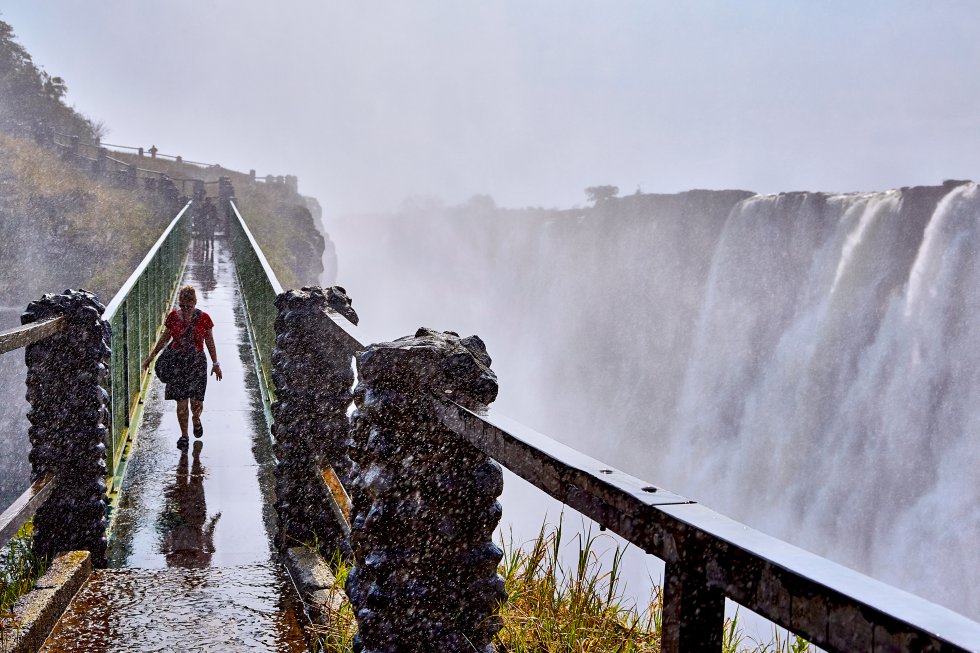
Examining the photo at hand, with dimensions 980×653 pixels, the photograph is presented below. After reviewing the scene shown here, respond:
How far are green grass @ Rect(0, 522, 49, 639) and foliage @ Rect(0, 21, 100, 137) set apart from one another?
45690mm

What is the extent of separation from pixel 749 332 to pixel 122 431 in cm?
5112

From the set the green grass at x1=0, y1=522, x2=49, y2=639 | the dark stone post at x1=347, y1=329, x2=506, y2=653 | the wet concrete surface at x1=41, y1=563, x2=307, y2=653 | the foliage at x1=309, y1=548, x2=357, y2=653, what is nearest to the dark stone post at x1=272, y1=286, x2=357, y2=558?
the wet concrete surface at x1=41, y1=563, x2=307, y2=653

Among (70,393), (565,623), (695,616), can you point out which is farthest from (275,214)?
(695,616)

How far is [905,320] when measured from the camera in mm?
38938

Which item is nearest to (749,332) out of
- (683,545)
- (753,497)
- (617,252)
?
(753,497)

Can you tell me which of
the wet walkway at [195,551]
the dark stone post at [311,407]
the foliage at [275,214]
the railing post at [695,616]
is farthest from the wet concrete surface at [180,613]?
the foliage at [275,214]

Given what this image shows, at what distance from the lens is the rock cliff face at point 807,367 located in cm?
3628

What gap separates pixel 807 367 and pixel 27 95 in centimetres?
4694

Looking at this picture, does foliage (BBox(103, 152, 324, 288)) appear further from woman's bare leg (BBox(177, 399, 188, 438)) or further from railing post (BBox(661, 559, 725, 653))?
railing post (BBox(661, 559, 725, 653))

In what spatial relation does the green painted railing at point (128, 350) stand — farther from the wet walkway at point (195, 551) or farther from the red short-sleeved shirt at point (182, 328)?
the red short-sleeved shirt at point (182, 328)

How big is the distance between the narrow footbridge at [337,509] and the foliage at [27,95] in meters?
44.9

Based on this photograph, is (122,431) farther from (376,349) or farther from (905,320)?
(905,320)

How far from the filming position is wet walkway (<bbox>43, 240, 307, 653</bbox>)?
3.34 m

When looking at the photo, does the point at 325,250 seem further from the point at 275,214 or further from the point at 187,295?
the point at 187,295
